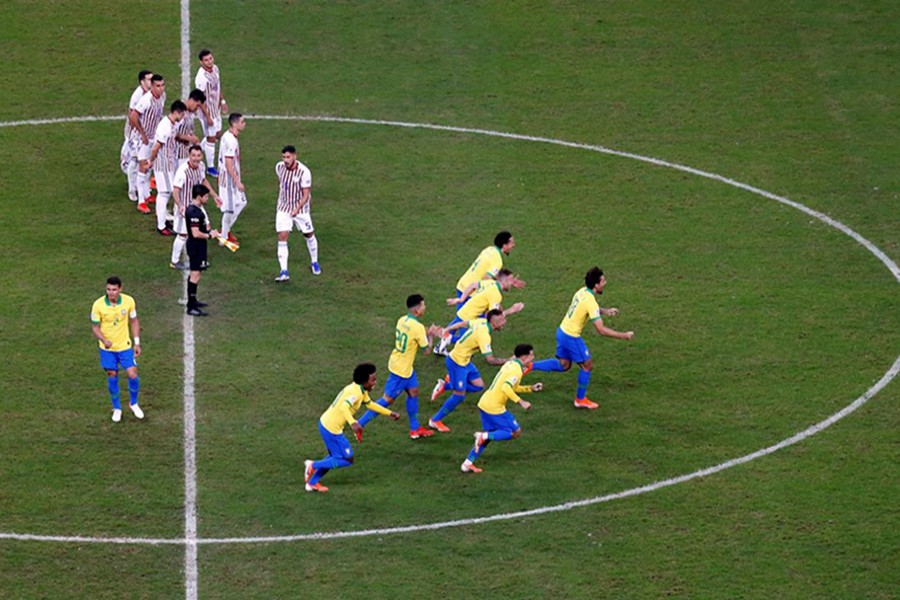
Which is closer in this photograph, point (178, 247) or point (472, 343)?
point (472, 343)

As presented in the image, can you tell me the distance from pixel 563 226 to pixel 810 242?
457 cm

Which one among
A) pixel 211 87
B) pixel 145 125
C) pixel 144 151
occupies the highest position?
pixel 211 87

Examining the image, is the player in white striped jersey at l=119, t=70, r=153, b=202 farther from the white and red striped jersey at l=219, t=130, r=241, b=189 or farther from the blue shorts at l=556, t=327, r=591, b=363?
the blue shorts at l=556, t=327, r=591, b=363

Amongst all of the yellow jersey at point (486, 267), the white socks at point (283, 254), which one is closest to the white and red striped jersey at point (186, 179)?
the white socks at point (283, 254)

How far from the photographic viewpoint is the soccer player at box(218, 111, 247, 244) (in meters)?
30.1

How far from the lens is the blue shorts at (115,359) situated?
2466cm

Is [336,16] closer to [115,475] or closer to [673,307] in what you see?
[673,307]

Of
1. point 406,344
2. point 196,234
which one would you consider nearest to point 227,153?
point 196,234

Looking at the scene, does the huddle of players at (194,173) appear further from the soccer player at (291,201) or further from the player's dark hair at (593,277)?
the player's dark hair at (593,277)

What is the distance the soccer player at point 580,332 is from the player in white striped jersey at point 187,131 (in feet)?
29.0

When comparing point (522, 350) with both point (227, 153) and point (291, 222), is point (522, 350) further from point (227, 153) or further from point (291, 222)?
point (227, 153)

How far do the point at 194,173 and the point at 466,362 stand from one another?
7.31m

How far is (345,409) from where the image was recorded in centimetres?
2317

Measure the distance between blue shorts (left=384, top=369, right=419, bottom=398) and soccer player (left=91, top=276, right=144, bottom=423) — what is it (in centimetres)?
369
